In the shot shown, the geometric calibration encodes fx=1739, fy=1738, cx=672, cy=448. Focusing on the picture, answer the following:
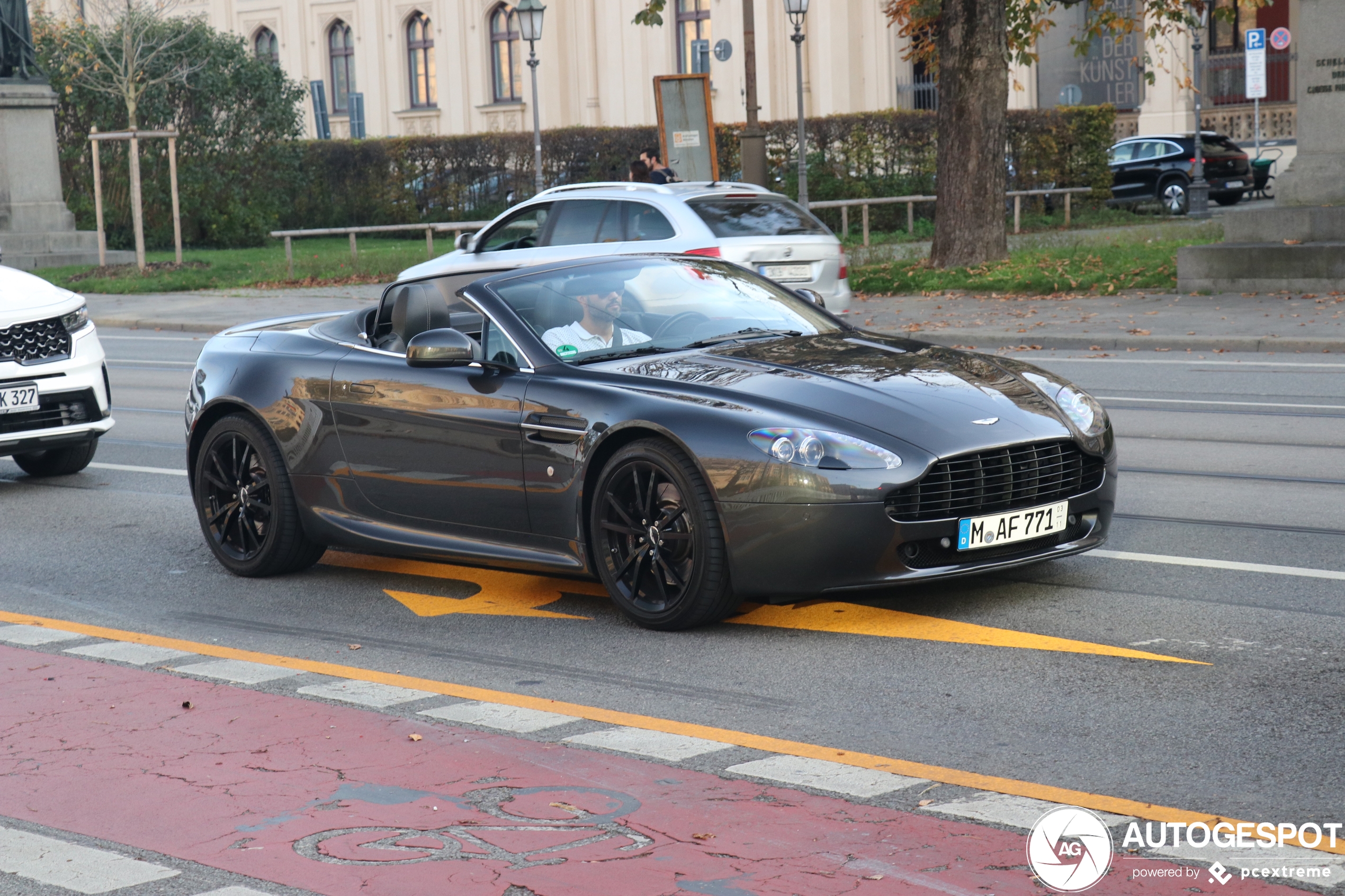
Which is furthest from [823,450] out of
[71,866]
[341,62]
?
[341,62]

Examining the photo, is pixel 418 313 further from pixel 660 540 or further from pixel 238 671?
pixel 238 671

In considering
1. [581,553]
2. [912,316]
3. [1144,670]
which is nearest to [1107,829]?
[1144,670]

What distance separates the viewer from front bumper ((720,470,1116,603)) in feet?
19.5

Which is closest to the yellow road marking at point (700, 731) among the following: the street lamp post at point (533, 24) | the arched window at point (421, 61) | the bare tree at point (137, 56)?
the street lamp post at point (533, 24)

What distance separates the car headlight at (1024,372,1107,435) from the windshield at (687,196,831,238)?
32.9 ft

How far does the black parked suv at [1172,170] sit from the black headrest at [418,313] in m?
34.2

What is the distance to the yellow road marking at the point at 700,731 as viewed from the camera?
14.2 feet

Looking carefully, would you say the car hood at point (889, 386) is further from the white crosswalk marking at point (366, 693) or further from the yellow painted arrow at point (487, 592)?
the white crosswalk marking at point (366, 693)

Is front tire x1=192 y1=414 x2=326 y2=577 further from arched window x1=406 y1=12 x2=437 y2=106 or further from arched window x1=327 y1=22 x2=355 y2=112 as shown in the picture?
arched window x1=327 y1=22 x2=355 y2=112

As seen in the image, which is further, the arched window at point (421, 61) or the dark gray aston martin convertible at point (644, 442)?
the arched window at point (421, 61)

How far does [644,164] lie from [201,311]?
6.83m

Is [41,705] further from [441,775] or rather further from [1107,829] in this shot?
[1107,829]

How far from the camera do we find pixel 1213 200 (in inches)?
1622

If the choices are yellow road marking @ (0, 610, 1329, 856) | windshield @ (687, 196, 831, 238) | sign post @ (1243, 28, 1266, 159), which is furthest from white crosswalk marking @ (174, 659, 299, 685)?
sign post @ (1243, 28, 1266, 159)
